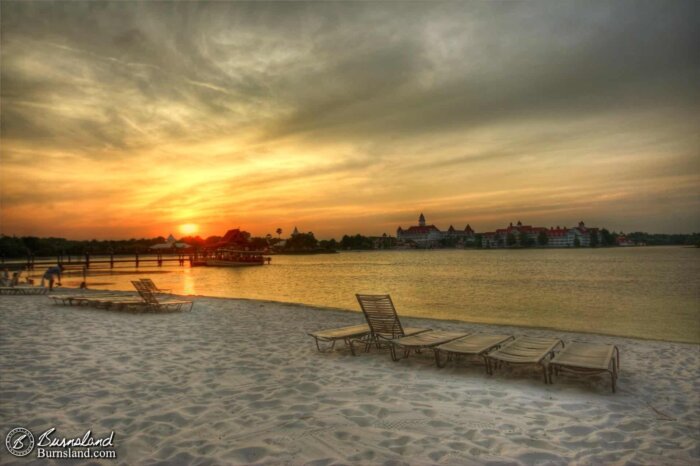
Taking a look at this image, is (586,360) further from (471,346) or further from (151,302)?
(151,302)

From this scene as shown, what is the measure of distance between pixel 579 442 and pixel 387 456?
1841 millimetres

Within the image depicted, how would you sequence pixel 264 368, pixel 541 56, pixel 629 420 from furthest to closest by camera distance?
pixel 541 56 < pixel 264 368 < pixel 629 420

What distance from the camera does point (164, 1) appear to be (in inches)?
495

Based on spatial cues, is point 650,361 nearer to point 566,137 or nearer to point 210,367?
point 210,367

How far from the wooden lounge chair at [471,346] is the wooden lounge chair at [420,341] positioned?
0.13 meters

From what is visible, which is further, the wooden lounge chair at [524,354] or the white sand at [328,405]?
the wooden lounge chair at [524,354]

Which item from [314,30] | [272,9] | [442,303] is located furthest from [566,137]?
[272,9]

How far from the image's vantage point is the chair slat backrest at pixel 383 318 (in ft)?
26.2

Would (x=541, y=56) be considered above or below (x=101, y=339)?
above

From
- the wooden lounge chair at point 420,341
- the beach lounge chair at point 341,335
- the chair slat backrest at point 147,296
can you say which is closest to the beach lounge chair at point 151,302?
the chair slat backrest at point 147,296

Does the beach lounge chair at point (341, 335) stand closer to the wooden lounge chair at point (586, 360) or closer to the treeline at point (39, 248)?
the wooden lounge chair at point (586, 360)

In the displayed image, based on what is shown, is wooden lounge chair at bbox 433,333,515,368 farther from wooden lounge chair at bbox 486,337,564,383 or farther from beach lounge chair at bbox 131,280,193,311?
beach lounge chair at bbox 131,280,193,311

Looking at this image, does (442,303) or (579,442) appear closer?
(579,442)

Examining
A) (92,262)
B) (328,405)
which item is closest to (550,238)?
(92,262)
